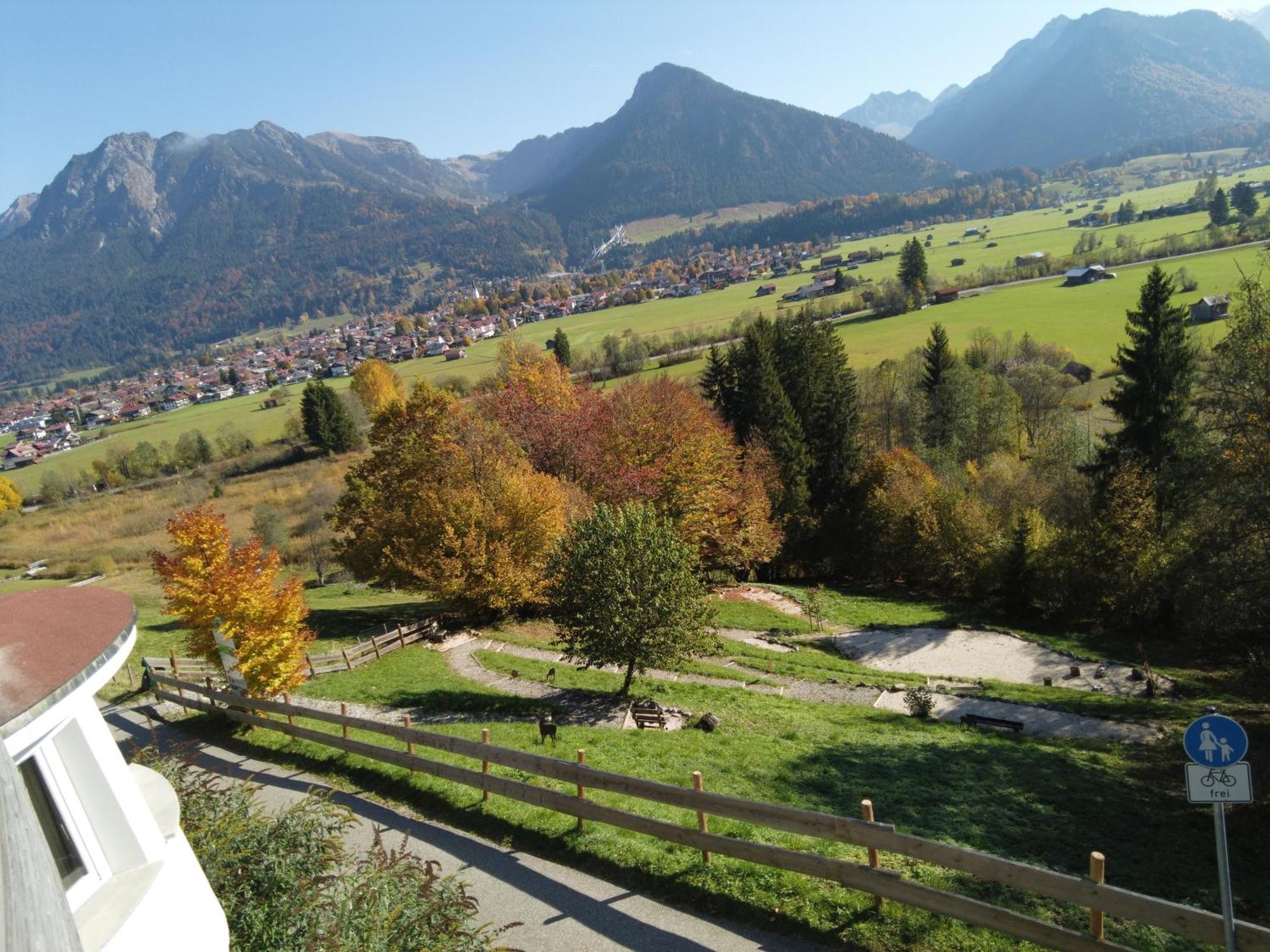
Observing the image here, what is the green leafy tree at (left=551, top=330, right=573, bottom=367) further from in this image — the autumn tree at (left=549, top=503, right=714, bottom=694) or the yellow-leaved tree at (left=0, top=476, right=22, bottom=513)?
the autumn tree at (left=549, top=503, right=714, bottom=694)

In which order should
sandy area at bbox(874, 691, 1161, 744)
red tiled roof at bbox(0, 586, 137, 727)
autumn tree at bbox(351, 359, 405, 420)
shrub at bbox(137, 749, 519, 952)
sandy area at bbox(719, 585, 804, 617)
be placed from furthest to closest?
autumn tree at bbox(351, 359, 405, 420)
sandy area at bbox(719, 585, 804, 617)
sandy area at bbox(874, 691, 1161, 744)
shrub at bbox(137, 749, 519, 952)
red tiled roof at bbox(0, 586, 137, 727)

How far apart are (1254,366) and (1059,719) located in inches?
440

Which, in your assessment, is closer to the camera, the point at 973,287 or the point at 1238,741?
the point at 1238,741

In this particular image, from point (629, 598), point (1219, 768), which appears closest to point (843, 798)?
point (629, 598)

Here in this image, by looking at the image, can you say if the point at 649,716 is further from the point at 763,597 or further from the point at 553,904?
the point at 763,597

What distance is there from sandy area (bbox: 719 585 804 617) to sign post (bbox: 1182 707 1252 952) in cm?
2957

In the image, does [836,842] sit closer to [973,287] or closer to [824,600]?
[824,600]

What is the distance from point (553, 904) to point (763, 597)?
29240mm

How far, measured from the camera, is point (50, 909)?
263cm

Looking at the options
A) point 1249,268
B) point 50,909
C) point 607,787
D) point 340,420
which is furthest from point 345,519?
point 1249,268

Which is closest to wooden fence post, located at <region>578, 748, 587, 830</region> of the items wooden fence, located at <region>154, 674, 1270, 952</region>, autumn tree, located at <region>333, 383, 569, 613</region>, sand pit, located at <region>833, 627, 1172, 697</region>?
wooden fence, located at <region>154, 674, 1270, 952</region>

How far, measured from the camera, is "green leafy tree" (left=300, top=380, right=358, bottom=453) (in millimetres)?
89000

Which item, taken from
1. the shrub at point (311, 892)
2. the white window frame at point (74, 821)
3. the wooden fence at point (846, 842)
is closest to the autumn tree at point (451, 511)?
the wooden fence at point (846, 842)

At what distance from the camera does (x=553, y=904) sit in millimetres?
9602
